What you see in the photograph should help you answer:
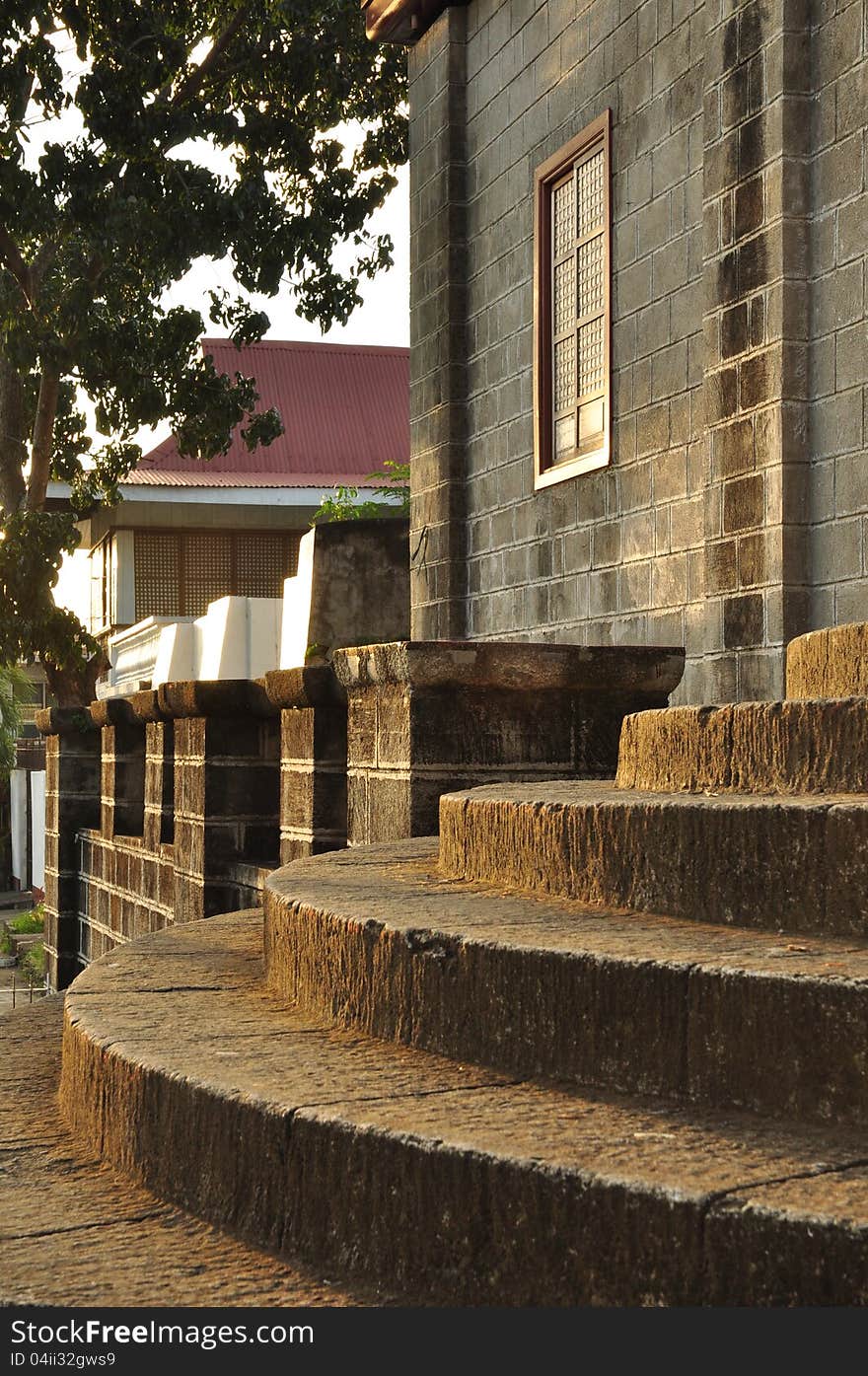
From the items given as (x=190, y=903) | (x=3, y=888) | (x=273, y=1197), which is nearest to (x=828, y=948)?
(x=273, y=1197)

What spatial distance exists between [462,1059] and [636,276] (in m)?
5.49

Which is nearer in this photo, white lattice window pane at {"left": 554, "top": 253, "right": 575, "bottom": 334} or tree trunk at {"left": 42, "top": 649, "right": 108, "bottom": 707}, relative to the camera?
white lattice window pane at {"left": 554, "top": 253, "right": 575, "bottom": 334}

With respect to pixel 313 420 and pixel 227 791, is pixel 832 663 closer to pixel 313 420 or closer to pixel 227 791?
pixel 227 791

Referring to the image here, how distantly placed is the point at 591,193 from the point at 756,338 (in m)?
2.28

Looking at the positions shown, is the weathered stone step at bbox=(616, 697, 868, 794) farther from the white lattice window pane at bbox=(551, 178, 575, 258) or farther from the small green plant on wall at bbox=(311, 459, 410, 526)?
the small green plant on wall at bbox=(311, 459, 410, 526)

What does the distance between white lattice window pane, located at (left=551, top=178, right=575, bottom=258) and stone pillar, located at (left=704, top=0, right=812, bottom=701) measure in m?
1.72

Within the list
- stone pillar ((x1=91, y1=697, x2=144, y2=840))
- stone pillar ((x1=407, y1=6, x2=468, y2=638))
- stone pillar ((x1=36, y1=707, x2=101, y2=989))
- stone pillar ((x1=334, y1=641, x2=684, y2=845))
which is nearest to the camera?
stone pillar ((x1=334, y1=641, x2=684, y2=845))

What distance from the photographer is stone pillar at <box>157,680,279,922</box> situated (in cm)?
736

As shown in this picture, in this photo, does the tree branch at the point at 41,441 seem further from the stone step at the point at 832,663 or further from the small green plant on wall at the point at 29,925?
the stone step at the point at 832,663

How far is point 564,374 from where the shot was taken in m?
8.65

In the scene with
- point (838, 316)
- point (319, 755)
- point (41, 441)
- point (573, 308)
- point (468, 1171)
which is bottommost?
point (468, 1171)

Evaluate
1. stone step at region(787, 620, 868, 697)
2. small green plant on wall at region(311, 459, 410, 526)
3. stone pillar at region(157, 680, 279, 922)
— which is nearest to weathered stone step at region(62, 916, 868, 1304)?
stone step at region(787, 620, 868, 697)

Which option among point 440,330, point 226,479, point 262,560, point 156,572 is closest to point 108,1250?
point 440,330

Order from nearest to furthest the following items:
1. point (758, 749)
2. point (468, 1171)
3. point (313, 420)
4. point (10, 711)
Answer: point (468, 1171)
point (758, 749)
point (313, 420)
point (10, 711)
